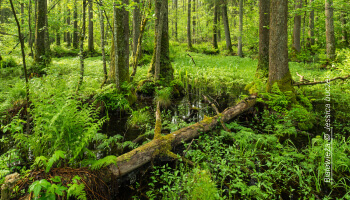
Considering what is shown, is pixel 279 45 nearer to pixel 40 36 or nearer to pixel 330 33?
pixel 330 33

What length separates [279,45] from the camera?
609 centimetres

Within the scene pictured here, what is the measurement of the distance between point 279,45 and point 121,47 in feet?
18.2

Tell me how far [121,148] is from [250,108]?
14.3 ft

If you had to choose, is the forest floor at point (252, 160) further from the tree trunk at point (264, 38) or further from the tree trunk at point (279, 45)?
the tree trunk at point (264, 38)

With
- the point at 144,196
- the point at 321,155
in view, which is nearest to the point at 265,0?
the point at 321,155

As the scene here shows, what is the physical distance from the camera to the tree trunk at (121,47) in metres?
6.77

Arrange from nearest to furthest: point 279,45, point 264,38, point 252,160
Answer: point 252,160 → point 279,45 → point 264,38

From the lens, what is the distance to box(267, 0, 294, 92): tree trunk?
600 cm

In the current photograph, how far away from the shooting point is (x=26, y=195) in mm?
2076

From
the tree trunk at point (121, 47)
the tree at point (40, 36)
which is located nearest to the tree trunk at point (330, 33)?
the tree trunk at point (121, 47)

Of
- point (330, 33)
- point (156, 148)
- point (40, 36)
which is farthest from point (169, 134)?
point (330, 33)

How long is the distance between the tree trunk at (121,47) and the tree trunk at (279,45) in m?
5.17

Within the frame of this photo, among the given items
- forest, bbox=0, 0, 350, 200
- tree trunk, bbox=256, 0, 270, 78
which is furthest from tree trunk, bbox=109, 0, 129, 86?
tree trunk, bbox=256, 0, 270, 78

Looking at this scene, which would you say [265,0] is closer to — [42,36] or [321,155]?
[321,155]
